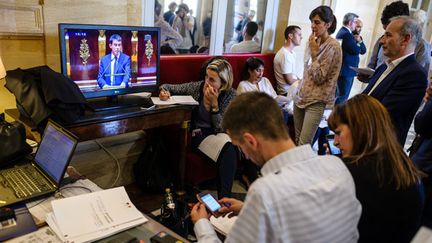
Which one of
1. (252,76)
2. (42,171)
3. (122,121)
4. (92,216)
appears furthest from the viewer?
(252,76)

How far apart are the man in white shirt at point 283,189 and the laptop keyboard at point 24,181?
2.34ft

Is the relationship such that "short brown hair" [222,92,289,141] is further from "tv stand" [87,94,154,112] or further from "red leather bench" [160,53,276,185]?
"red leather bench" [160,53,276,185]

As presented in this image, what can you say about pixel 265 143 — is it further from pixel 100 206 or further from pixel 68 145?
pixel 68 145

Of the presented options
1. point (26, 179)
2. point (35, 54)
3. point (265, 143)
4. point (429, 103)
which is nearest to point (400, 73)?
point (429, 103)

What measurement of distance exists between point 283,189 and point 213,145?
1.73 meters

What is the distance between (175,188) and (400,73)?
1790 mm

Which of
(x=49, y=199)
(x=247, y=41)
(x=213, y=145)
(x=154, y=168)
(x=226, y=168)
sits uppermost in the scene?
(x=247, y=41)

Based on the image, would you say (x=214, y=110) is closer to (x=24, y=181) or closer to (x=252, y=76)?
(x=252, y=76)

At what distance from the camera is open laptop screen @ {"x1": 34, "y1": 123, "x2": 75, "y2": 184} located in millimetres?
1380

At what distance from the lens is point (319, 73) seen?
268 centimetres

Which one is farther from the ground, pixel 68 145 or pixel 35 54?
pixel 35 54

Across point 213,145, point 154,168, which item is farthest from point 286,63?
point 154,168

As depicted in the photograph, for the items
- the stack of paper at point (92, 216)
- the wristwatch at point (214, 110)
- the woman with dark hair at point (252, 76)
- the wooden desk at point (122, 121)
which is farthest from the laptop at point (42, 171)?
the woman with dark hair at point (252, 76)

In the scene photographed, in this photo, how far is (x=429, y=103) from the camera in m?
1.87
